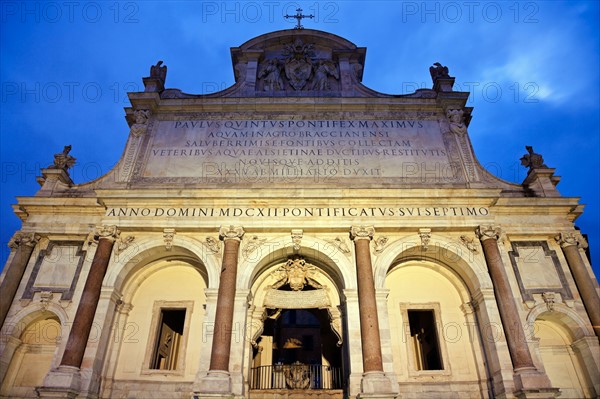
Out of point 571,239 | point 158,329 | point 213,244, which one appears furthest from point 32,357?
point 571,239

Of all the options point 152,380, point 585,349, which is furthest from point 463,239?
point 152,380

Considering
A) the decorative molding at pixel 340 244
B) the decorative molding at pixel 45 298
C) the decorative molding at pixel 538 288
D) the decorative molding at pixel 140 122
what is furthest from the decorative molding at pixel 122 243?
the decorative molding at pixel 538 288

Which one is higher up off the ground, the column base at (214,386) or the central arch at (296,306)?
the central arch at (296,306)

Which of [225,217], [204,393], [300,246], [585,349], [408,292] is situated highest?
[225,217]

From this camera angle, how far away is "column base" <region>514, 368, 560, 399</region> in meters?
12.0

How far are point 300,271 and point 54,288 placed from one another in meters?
9.22

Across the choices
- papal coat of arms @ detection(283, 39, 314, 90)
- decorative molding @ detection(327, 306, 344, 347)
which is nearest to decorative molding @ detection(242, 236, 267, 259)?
decorative molding @ detection(327, 306, 344, 347)

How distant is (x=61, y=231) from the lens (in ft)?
53.2

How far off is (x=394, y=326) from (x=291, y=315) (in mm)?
16053

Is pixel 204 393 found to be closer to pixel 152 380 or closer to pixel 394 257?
pixel 152 380

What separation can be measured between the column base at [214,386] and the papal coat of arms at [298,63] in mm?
14190

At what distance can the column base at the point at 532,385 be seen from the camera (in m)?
12.0

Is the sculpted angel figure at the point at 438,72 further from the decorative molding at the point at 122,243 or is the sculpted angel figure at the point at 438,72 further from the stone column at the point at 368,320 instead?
the decorative molding at the point at 122,243

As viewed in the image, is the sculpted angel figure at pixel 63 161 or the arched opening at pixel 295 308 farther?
the sculpted angel figure at pixel 63 161
